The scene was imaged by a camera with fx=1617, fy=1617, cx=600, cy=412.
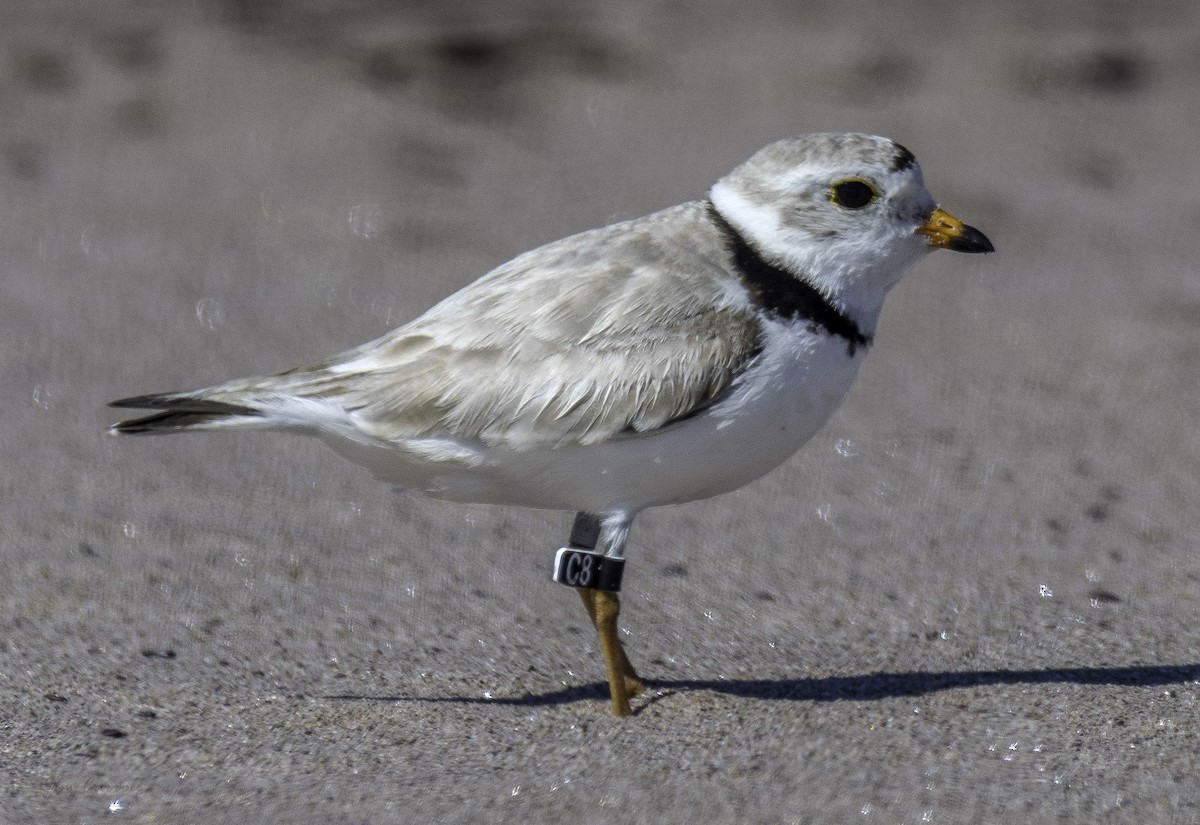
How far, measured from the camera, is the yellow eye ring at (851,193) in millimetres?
3529

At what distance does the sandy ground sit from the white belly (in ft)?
1.77

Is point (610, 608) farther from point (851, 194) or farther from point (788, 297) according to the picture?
point (851, 194)

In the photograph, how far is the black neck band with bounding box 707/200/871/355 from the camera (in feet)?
11.3

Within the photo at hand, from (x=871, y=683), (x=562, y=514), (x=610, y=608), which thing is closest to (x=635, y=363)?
(x=610, y=608)

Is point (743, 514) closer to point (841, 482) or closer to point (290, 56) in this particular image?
point (841, 482)

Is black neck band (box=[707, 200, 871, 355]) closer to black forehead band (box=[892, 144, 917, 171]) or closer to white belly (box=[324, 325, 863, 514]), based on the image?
white belly (box=[324, 325, 863, 514])

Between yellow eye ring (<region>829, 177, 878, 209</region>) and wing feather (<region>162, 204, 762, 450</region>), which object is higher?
yellow eye ring (<region>829, 177, 878, 209</region>)

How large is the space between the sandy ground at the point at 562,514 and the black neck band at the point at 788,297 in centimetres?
87

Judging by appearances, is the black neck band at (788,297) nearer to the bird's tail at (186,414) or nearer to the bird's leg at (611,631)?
the bird's leg at (611,631)

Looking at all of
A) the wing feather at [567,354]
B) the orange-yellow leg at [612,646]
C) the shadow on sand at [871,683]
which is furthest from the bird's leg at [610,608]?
the wing feather at [567,354]

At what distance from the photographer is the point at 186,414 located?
3631mm

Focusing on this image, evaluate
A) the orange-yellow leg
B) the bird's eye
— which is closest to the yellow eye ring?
the bird's eye

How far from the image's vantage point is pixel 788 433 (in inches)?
136

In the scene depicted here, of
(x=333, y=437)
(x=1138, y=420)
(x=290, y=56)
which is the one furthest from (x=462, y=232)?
(x=333, y=437)
